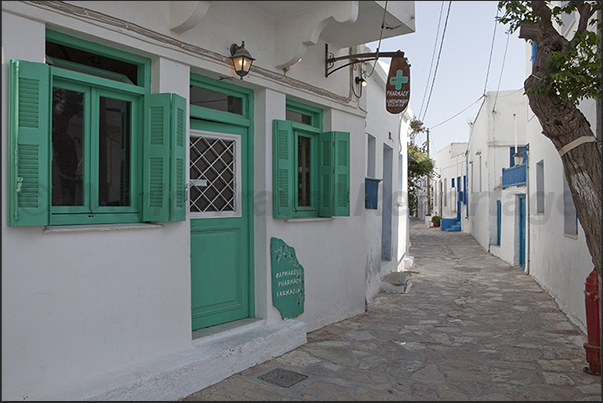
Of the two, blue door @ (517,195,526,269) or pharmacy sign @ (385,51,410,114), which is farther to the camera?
blue door @ (517,195,526,269)

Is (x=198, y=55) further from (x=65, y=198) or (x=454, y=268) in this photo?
(x=454, y=268)

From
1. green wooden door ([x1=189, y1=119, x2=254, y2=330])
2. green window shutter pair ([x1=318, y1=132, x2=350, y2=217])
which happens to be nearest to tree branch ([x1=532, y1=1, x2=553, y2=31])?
green window shutter pair ([x1=318, y1=132, x2=350, y2=217])

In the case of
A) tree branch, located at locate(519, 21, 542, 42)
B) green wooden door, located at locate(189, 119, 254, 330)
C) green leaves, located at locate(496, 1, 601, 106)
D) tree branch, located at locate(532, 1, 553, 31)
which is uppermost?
tree branch, located at locate(532, 1, 553, 31)

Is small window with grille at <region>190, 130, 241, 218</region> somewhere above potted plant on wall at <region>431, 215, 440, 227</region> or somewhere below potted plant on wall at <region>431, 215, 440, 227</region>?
above

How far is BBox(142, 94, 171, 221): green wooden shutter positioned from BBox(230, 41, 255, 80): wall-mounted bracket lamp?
97 cm

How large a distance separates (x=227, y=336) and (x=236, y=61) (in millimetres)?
2744

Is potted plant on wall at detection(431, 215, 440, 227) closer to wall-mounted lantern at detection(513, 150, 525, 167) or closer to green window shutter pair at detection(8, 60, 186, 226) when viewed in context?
wall-mounted lantern at detection(513, 150, 525, 167)

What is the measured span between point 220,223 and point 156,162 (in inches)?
47.9

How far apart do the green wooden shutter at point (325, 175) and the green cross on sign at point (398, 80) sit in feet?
5.73

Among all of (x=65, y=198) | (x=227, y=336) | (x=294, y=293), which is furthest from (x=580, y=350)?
(x=65, y=198)

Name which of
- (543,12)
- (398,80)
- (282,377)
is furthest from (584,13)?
(282,377)

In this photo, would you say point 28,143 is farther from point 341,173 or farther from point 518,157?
point 518,157

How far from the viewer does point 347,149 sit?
6484mm

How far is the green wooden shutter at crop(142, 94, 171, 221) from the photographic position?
406cm
